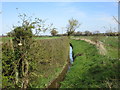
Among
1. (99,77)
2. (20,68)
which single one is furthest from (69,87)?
(20,68)

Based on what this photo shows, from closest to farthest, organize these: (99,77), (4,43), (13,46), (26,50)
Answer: (4,43)
(13,46)
(26,50)
(99,77)

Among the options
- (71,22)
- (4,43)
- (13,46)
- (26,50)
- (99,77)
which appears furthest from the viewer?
(71,22)

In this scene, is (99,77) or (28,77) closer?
(28,77)

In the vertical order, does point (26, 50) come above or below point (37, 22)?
below

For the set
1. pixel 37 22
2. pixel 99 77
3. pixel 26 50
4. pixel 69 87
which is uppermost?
pixel 37 22

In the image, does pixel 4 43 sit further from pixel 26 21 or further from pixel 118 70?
pixel 118 70

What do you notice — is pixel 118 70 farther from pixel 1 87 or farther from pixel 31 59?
A: pixel 1 87

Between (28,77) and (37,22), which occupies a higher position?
(37,22)

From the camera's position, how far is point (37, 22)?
24.5ft

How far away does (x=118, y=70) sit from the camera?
8.66 metres

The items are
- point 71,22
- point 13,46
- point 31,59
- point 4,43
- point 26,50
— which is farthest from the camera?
point 71,22

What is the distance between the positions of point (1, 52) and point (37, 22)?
251 centimetres

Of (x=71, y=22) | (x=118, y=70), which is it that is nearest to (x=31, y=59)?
(x=118, y=70)

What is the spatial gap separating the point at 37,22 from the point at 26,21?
21.2 inches
